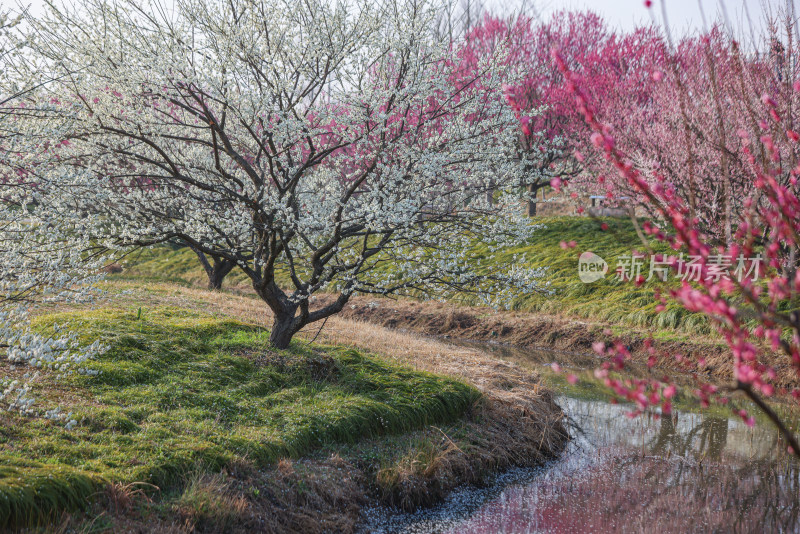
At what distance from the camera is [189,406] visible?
705cm

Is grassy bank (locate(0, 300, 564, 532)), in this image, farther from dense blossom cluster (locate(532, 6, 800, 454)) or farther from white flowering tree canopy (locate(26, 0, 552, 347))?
dense blossom cluster (locate(532, 6, 800, 454))

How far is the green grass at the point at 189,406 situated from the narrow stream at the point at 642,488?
4.49 feet

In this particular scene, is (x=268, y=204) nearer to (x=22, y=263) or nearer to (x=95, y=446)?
(x=22, y=263)

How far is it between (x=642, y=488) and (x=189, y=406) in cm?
591

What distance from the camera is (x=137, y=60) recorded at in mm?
7637

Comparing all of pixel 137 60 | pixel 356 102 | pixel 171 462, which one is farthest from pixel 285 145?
pixel 171 462

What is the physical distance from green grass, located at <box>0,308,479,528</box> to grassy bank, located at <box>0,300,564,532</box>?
18 mm

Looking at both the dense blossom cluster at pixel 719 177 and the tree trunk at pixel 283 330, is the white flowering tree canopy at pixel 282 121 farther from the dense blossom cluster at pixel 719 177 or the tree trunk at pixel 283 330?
the dense blossom cluster at pixel 719 177

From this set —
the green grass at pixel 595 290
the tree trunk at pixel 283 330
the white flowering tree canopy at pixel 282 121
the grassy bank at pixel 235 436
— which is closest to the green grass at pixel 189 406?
the grassy bank at pixel 235 436

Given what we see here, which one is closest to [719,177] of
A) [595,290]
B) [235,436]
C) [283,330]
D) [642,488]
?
[595,290]

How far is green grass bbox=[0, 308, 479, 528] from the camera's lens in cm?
528

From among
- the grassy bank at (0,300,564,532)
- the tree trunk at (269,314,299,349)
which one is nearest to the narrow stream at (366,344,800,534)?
the grassy bank at (0,300,564,532)

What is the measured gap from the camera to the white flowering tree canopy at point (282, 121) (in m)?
7.62

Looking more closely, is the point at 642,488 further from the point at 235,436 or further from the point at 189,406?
the point at 189,406
